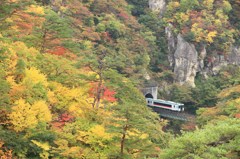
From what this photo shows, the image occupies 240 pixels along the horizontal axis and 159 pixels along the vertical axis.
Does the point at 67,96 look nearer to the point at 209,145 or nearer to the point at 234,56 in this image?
the point at 209,145

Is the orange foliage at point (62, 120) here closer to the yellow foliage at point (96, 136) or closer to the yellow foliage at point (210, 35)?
the yellow foliage at point (96, 136)

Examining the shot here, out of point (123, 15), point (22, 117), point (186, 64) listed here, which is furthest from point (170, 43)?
point (22, 117)

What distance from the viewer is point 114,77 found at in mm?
15938

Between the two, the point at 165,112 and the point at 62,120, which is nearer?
the point at 62,120

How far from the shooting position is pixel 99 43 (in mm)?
37969

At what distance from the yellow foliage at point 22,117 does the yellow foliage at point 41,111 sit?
0.94ft

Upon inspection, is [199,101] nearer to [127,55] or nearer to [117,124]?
[127,55]

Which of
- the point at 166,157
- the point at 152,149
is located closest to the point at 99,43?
the point at 152,149

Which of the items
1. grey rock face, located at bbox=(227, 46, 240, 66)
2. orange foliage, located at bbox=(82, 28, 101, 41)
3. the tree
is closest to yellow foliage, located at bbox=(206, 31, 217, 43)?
grey rock face, located at bbox=(227, 46, 240, 66)

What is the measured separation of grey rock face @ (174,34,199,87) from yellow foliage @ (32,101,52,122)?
Result: 29.2 meters

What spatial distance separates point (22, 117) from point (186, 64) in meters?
30.8

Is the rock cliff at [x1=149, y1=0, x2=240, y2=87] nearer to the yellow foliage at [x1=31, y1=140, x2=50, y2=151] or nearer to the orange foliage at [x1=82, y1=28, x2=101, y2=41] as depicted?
the orange foliage at [x1=82, y1=28, x2=101, y2=41]

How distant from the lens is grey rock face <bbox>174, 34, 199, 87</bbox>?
141 ft

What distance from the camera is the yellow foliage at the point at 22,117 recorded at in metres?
14.3
